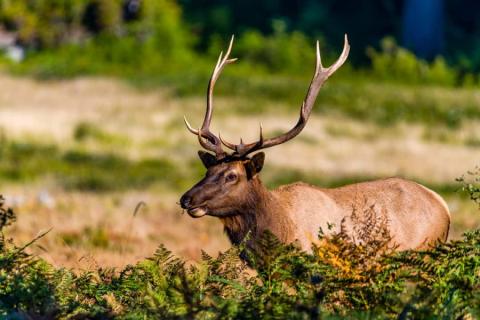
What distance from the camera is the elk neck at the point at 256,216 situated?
9258 mm

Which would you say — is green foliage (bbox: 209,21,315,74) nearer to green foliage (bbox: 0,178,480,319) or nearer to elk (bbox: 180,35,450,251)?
elk (bbox: 180,35,450,251)

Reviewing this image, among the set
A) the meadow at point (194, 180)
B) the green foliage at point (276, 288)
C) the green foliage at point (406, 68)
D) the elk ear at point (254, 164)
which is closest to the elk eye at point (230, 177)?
the elk ear at point (254, 164)

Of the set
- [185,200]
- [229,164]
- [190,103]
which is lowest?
[185,200]

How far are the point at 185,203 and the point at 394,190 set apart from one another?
180 centimetres

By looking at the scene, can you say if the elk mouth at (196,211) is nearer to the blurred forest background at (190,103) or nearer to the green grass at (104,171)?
the blurred forest background at (190,103)

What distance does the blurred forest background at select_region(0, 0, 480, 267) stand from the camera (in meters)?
17.2

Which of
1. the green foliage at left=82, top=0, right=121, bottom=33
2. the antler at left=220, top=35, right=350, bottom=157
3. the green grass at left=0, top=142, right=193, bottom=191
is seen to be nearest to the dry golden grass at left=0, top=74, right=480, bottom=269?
the green grass at left=0, top=142, right=193, bottom=191

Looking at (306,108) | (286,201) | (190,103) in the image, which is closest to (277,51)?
(190,103)

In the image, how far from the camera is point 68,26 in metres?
37.1

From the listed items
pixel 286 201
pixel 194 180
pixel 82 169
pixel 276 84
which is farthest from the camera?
pixel 276 84

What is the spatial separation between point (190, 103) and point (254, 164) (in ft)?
69.6

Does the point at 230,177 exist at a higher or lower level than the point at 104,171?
lower

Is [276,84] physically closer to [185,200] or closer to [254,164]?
[254,164]

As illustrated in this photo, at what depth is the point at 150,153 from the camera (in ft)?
78.3
